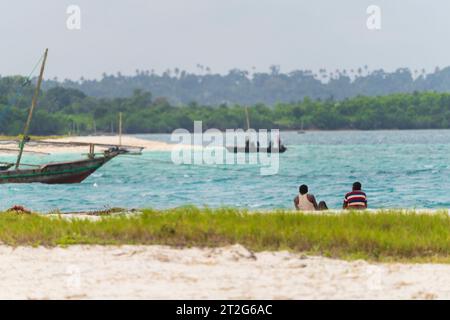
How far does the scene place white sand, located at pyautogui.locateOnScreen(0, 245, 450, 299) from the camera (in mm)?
10875

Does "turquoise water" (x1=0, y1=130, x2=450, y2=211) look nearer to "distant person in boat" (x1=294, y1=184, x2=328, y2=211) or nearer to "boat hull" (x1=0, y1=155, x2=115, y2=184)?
"boat hull" (x1=0, y1=155, x2=115, y2=184)

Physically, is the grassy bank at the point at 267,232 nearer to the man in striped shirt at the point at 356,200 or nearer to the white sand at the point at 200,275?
the white sand at the point at 200,275

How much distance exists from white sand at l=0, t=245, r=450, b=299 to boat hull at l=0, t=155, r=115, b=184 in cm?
3135

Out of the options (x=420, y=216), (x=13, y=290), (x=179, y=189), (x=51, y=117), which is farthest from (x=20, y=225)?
(x=51, y=117)

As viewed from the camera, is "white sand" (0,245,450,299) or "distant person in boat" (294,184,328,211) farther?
"distant person in boat" (294,184,328,211)

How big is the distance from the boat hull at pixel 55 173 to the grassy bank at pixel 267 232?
28.7 metres

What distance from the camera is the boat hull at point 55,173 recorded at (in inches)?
1748

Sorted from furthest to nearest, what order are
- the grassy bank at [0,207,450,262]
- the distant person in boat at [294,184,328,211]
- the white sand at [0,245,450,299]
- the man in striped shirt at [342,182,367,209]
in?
the distant person in boat at [294,184,328,211]
the man in striped shirt at [342,182,367,209]
the grassy bank at [0,207,450,262]
the white sand at [0,245,450,299]

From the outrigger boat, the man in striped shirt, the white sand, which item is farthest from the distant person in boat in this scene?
the outrigger boat

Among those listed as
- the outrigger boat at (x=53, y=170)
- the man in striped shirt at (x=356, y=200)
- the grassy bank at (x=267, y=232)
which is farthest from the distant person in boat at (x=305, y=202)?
the outrigger boat at (x=53, y=170)

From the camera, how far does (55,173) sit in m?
48.5
